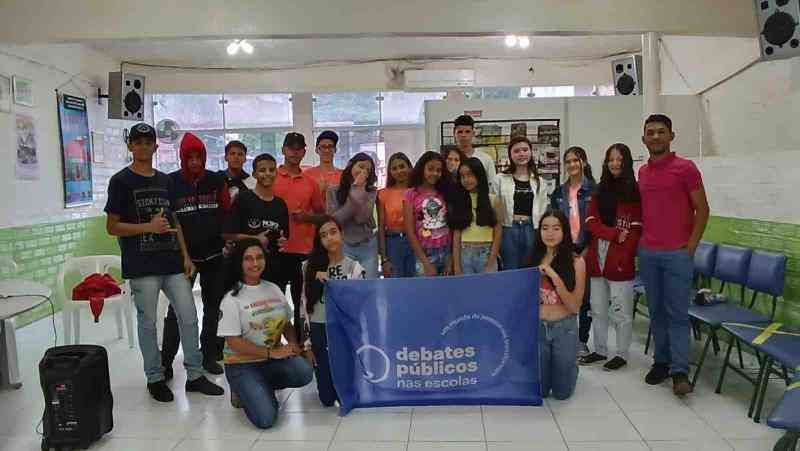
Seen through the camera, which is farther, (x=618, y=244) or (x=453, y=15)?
(x=453, y=15)

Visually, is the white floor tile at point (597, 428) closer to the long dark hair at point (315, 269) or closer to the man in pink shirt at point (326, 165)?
the long dark hair at point (315, 269)

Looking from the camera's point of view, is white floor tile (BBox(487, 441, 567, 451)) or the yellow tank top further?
the yellow tank top

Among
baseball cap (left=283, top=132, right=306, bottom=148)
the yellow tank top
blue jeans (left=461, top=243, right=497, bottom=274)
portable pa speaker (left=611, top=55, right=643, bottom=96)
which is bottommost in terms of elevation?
blue jeans (left=461, top=243, right=497, bottom=274)

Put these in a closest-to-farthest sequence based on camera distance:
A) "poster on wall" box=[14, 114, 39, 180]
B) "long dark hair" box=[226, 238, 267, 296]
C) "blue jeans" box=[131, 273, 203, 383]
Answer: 1. "long dark hair" box=[226, 238, 267, 296]
2. "blue jeans" box=[131, 273, 203, 383]
3. "poster on wall" box=[14, 114, 39, 180]

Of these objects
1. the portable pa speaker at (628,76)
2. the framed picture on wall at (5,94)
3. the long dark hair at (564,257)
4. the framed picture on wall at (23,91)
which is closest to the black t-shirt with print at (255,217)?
the long dark hair at (564,257)

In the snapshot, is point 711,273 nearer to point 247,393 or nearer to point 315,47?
point 247,393

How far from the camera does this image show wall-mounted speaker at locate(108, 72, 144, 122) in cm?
688

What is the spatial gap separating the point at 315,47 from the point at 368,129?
197cm

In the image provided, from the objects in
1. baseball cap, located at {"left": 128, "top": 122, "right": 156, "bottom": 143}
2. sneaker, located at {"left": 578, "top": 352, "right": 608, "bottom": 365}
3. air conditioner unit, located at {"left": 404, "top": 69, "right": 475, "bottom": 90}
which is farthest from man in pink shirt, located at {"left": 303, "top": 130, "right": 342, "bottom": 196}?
air conditioner unit, located at {"left": 404, "top": 69, "right": 475, "bottom": 90}

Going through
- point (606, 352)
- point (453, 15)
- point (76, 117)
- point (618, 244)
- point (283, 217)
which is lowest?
point (606, 352)

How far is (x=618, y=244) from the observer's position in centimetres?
372

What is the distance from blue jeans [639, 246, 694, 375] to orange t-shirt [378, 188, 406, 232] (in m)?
1.48

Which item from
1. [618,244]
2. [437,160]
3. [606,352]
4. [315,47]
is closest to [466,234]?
[437,160]

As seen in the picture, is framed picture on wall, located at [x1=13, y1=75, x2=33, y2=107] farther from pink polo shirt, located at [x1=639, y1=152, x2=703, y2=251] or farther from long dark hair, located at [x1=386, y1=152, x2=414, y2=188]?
pink polo shirt, located at [x1=639, y1=152, x2=703, y2=251]
